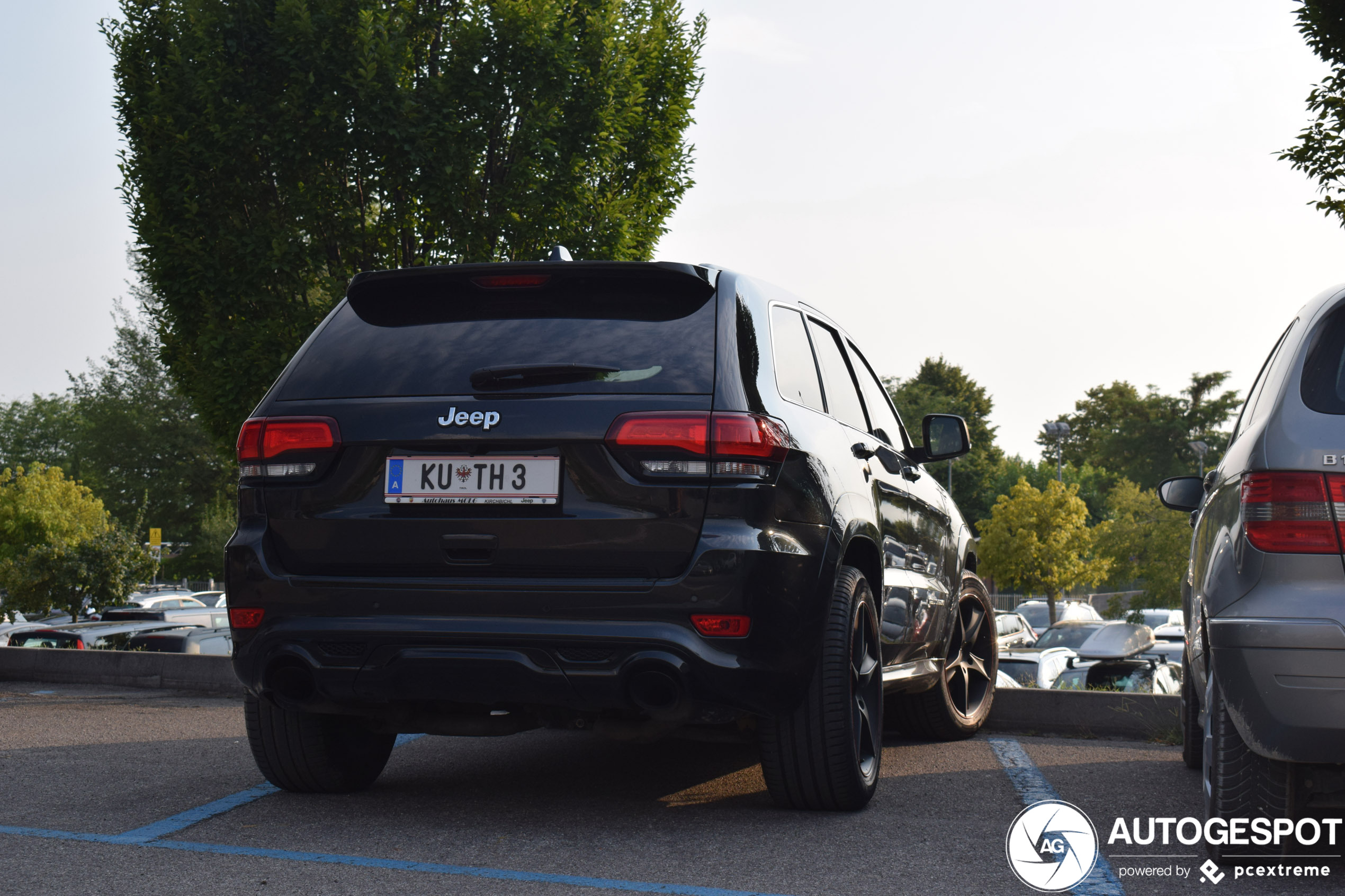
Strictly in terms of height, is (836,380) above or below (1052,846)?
above

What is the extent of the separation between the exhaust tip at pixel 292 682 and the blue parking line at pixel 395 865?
1.60ft

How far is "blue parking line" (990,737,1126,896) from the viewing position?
3572 mm

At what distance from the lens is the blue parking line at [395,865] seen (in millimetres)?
3477

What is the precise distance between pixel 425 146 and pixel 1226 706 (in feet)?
35.3

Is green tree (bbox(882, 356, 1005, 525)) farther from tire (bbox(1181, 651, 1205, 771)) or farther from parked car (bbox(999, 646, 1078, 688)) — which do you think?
tire (bbox(1181, 651, 1205, 771))

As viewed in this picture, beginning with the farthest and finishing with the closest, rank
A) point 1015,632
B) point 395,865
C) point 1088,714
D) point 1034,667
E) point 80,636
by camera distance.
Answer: point 1015,632
point 1034,667
point 80,636
point 1088,714
point 395,865

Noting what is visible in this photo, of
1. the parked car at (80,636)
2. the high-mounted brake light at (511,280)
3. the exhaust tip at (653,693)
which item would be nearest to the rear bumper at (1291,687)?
the exhaust tip at (653,693)

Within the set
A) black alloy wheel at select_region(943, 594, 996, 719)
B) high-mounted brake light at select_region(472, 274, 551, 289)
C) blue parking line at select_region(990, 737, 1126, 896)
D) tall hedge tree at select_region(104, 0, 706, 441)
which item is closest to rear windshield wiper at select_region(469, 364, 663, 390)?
high-mounted brake light at select_region(472, 274, 551, 289)

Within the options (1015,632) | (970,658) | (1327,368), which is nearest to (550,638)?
(1327,368)

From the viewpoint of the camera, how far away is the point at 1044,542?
48562mm

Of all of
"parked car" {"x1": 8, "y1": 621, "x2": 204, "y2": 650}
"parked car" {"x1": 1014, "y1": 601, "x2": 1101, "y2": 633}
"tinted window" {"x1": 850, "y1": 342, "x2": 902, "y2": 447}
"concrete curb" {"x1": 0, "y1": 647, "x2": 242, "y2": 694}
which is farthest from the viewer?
"parked car" {"x1": 1014, "y1": 601, "x2": 1101, "y2": 633}

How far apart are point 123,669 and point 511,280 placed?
6.76 m

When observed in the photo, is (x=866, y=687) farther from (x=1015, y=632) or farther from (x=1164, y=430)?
(x=1164, y=430)

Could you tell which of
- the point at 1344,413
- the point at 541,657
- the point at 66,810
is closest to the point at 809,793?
the point at 541,657
